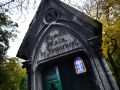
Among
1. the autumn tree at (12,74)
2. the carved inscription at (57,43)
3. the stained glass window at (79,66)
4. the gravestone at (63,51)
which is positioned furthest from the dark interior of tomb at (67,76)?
the autumn tree at (12,74)

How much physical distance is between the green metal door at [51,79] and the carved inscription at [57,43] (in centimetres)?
75

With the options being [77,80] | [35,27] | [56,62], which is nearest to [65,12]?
[35,27]

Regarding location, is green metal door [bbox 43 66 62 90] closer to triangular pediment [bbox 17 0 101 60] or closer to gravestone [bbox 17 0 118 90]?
gravestone [bbox 17 0 118 90]

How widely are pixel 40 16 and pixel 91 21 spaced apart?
274 centimetres

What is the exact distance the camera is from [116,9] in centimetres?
1803

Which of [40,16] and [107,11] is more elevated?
[107,11]

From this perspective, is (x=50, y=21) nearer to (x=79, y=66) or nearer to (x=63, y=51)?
(x=63, y=51)

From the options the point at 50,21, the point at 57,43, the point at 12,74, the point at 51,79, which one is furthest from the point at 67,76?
the point at 12,74

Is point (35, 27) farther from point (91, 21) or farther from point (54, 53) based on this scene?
point (91, 21)

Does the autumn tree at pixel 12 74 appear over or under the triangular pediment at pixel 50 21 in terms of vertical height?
over

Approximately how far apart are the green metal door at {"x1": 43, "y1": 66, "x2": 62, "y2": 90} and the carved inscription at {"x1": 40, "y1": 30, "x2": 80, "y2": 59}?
0.75 m

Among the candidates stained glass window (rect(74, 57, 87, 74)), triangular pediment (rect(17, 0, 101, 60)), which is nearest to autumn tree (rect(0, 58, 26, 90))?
triangular pediment (rect(17, 0, 101, 60))

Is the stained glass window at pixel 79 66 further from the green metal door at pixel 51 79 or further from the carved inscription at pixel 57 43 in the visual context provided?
the green metal door at pixel 51 79

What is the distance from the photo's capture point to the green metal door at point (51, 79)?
757cm
